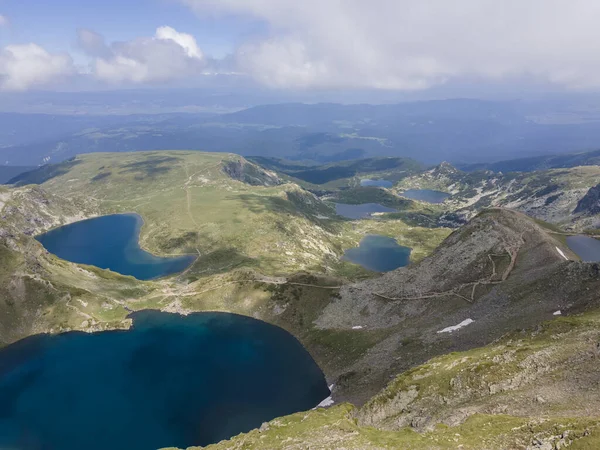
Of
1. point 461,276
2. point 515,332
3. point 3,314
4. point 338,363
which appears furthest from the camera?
point 3,314

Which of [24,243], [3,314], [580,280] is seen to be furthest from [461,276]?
[24,243]

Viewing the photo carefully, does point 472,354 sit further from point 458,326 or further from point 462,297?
point 462,297

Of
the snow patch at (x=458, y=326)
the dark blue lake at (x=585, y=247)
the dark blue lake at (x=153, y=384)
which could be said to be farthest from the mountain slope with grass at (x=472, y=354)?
the dark blue lake at (x=153, y=384)

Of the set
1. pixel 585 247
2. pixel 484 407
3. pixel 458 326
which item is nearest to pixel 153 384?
pixel 458 326

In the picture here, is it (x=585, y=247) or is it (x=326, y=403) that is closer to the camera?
(x=326, y=403)

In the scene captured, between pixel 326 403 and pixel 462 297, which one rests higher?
pixel 462 297

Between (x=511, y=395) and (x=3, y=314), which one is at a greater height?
(x=511, y=395)

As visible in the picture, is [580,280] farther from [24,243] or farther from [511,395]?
[24,243]
